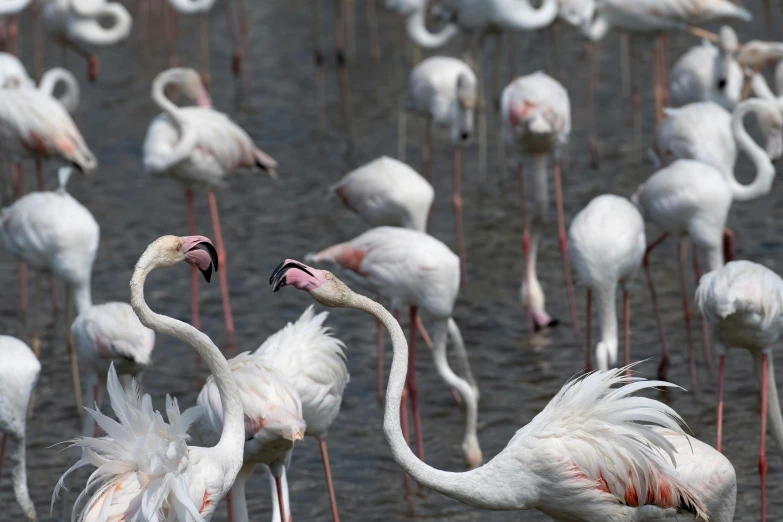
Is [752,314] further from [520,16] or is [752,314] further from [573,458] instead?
[520,16]

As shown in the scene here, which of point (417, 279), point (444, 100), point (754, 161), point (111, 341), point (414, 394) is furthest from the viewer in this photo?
point (444, 100)

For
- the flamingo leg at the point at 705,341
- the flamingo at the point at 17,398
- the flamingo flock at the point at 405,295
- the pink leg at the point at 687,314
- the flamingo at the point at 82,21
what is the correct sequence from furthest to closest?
the flamingo at the point at 82,21
the flamingo leg at the point at 705,341
the pink leg at the point at 687,314
the flamingo at the point at 17,398
the flamingo flock at the point at 405,295

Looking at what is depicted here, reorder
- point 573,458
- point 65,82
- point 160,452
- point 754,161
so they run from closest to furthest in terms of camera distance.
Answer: point 160,452 < point 573,458 < point 754,161 < point 65,82

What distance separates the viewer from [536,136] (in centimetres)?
711

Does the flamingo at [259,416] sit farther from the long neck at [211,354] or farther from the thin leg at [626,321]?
the thin leg at [626,321]

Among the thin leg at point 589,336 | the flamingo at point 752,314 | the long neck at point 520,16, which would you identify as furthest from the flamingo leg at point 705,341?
the long neck at point 520,16

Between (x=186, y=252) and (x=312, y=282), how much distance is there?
39 centimetres

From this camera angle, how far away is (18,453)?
4.98m

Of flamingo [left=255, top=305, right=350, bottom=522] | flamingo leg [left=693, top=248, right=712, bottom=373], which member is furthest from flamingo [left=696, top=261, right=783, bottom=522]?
flamingo [left=255, top=305, right=350, bottom=522]

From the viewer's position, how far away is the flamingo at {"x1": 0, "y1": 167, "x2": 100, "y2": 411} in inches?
241

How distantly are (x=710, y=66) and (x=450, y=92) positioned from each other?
5.34ft

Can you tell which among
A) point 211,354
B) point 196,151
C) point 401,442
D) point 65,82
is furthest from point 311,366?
point 65,82

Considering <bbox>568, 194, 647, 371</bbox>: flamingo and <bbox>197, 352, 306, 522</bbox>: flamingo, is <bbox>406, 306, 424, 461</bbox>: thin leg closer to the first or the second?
<bbox>568, 194, 647, 371</bbox>: flamingo

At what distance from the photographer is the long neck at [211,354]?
3.91m
